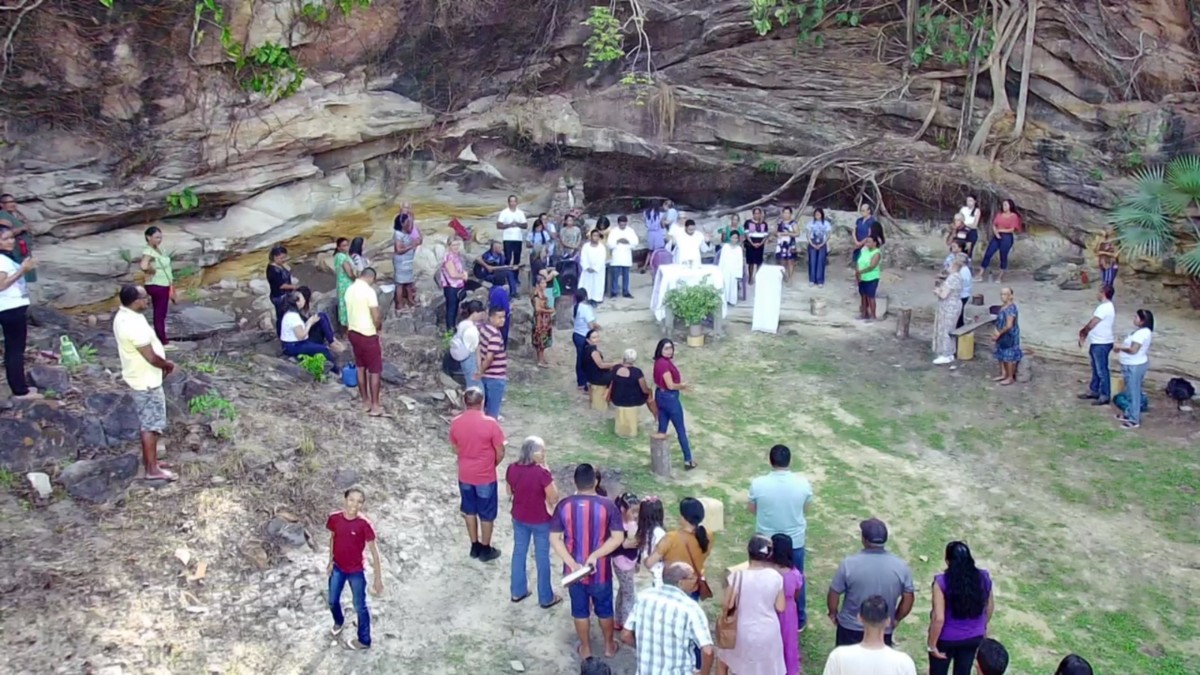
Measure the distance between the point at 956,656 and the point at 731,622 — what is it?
4.85 feet

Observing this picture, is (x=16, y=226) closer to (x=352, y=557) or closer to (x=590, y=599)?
(x=352, y=557)

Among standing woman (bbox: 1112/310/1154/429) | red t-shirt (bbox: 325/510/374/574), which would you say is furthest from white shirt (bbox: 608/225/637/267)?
red t-shirt (bbox: 325/510/374/574)

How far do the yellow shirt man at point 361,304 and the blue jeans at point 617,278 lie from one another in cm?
620

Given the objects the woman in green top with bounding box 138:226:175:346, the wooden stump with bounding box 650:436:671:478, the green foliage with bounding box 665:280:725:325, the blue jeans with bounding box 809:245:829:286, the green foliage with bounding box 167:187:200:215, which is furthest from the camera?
the blue jeans with bounding box 809:245:829:286

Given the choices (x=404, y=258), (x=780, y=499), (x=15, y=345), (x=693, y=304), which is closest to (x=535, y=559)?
(x=780, y=499)

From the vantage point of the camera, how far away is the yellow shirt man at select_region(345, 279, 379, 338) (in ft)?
33.6

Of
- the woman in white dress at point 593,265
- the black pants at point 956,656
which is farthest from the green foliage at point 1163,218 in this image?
the black pants at point 956,656

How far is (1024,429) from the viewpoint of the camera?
39.0ft

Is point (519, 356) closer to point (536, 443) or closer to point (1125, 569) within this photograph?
point (536, 443)

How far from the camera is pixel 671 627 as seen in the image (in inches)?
231

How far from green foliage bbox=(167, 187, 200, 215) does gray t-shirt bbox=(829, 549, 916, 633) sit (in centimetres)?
1090

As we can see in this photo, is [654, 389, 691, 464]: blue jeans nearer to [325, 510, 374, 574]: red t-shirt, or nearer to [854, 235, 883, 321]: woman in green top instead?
[325, 510, 374, 574]: red t-shirt

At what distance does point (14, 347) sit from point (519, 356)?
598cm

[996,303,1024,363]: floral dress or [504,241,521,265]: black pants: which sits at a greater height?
[504,241,521,265]: black pants
